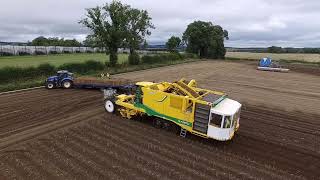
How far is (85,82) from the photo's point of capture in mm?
25703

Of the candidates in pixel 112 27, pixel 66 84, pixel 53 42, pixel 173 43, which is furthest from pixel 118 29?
pixel 53 42

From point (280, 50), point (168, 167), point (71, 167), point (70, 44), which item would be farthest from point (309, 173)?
point (280, 50)

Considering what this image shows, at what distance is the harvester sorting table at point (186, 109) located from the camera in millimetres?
13281

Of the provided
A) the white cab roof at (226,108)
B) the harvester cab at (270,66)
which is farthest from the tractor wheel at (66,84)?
the harvester cab at (270,66)

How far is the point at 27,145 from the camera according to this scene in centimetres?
1336

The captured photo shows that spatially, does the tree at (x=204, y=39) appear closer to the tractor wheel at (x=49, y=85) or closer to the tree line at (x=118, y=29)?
the tree line at (x=118, y=29)

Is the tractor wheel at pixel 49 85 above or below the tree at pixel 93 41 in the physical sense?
below

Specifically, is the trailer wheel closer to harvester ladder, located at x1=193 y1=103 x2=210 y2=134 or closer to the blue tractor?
the blue tractor

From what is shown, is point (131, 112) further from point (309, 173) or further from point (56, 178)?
point (309, 173)

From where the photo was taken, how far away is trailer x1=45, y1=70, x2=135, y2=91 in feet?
82.1

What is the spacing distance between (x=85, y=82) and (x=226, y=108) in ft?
50.3

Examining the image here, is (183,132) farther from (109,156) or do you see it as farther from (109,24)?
(109,24)

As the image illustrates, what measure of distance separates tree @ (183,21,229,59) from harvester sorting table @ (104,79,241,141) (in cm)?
6495

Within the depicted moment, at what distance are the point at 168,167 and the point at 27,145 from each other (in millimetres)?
6432
